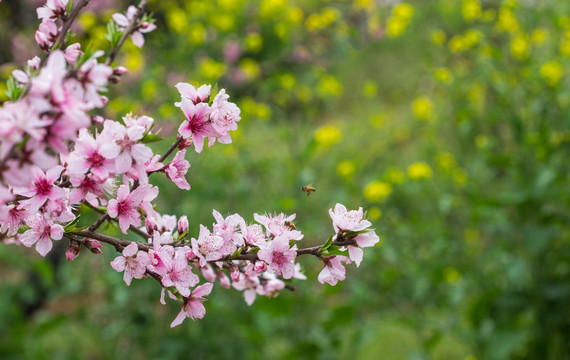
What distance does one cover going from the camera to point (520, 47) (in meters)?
2.76

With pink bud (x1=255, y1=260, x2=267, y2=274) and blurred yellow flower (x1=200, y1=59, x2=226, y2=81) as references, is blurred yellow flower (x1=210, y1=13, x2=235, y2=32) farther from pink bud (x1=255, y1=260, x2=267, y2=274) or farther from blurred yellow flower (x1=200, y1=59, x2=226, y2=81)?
pink bud (x1=255, y1=260, x2=267, y2=274)

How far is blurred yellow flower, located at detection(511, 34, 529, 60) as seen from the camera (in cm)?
274

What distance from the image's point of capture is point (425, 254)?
284 centimetres

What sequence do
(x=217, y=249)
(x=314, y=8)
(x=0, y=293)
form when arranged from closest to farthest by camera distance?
(x=217, y=249) < (x=0, y=293) < (x=314, y=8)

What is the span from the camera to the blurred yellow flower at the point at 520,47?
274 centimetres

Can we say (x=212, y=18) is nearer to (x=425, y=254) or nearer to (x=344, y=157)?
(x=344, y=157)

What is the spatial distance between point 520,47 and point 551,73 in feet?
0.63

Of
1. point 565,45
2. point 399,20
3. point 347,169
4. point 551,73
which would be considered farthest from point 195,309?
point 399,20

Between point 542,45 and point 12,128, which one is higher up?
point 542,45

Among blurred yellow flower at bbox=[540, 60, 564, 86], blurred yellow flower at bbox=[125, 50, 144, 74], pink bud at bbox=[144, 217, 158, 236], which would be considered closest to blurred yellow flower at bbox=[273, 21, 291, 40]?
blurred yellow flower at bbox=[125, 50, 144, 74]

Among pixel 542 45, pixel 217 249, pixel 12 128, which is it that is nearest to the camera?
pixel 12 128

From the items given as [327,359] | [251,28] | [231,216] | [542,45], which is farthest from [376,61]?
[231,216]

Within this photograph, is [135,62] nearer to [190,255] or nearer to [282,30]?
[282,30]

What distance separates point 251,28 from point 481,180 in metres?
2.31
